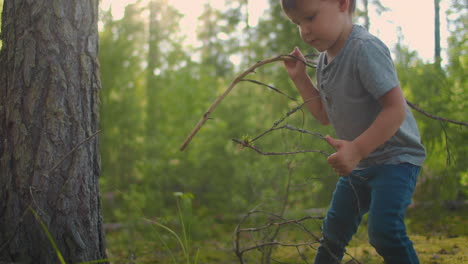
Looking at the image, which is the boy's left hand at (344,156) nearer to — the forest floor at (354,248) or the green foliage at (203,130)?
the forest floor at (354,248)

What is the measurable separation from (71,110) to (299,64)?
123 cm

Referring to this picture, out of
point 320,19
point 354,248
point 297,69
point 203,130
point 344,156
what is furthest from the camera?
point 203,130

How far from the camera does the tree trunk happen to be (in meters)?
1.73

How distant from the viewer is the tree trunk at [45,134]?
173 centimetres

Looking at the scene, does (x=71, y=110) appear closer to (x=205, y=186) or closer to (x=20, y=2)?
(x=20, y=2)

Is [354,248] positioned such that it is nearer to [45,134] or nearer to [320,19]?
[320,19]

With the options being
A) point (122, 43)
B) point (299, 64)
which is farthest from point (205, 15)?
point (299, 64)

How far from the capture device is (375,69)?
5.17ft

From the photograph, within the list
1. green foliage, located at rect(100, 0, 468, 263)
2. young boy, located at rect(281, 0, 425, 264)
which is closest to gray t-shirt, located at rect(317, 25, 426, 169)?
young boy, located at rect(281, 0, 425, 264)

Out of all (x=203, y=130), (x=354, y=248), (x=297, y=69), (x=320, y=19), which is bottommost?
(x=354, y=248)

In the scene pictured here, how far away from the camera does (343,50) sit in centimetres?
175

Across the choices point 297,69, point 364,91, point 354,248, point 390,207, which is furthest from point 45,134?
point 354,248

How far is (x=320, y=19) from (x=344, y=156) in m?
0.65

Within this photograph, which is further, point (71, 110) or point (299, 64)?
point (299, 64)
